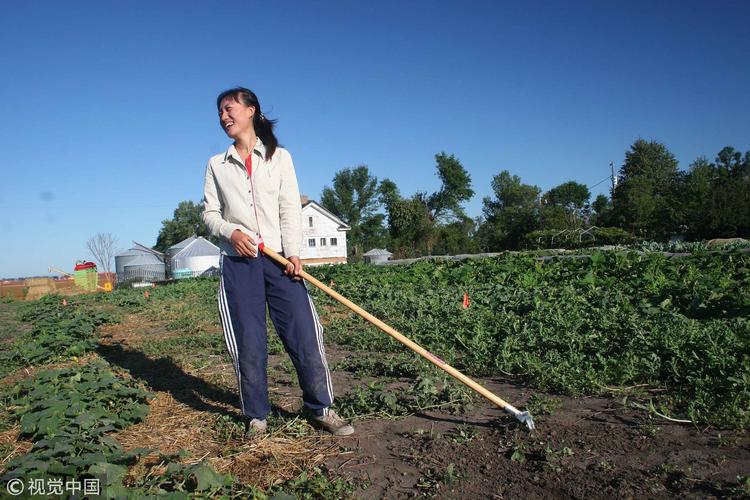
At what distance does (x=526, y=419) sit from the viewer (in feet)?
8.34

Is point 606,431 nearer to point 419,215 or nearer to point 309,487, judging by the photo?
point 309,487

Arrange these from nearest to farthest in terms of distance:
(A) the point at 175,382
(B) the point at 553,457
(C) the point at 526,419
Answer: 1. (B) the point at 553,457
2. (C) the point at 526,419
3. (A) the point at 175,382

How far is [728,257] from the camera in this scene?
22.3ft

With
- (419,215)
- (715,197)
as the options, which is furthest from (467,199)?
(715,197)

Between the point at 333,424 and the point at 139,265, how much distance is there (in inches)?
1536

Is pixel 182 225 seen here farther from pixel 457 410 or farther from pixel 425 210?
pixel 457 410

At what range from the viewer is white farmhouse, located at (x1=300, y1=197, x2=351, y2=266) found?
48625 mm

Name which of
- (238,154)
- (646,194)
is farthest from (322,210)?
(238,154)

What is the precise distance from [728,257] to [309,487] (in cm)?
694

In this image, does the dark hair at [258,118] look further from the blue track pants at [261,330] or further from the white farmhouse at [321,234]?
the white farmhouse at [321,234]

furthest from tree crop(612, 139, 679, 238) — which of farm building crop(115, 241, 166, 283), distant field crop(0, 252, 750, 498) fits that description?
farm building crop(115, 241, 166, 283)

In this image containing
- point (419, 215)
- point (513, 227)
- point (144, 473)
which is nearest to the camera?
point (144, 473)

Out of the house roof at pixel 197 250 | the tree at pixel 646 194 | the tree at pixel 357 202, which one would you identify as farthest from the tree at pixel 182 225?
the tree at pixel 646 194

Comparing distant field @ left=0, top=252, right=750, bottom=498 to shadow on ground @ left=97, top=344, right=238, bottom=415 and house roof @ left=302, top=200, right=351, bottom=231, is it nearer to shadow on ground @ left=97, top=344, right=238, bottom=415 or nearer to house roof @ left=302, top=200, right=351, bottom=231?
shadow on ground @ left=97, top=344, right=238, bottom=415
